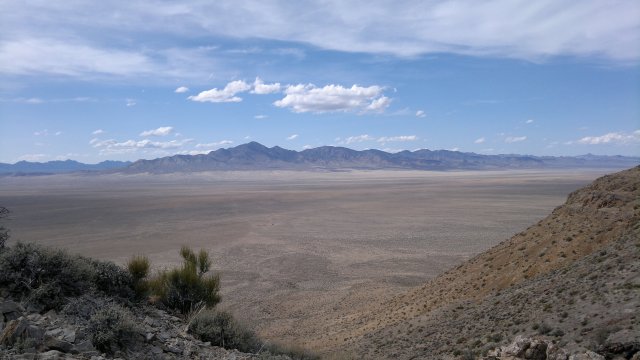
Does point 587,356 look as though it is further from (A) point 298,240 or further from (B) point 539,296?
(A) point 298,240

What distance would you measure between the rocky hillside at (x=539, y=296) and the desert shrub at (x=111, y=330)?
7569 mm

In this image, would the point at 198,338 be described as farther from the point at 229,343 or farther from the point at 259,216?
the point at 259,216

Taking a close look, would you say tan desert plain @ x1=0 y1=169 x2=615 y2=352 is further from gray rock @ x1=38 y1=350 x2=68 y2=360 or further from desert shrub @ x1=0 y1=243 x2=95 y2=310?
gray rock @ x1=38 y1=350 x2=68 y2=360

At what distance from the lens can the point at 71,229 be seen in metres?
52.0

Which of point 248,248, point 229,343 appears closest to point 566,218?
point 229,343

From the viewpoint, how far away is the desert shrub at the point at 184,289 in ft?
38.3

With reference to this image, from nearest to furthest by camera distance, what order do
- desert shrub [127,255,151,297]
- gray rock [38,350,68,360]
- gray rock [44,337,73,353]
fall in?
gray rock [38,350,68,360] → gray rock [44,337,73,353] → desert shrub [127,255,151,297]

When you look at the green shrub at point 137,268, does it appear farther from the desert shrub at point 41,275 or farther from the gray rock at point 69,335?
the gray rock at point 69,335

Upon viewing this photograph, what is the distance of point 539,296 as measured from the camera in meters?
13.1

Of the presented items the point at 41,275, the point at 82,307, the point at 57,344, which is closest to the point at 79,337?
the point at 57,344

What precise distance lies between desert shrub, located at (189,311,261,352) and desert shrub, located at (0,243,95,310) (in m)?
2.16

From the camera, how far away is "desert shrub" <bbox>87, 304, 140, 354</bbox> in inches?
278

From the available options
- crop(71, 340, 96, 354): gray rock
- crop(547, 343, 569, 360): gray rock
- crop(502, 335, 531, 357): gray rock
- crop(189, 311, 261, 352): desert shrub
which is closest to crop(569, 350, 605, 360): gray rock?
crop(547, 343, 569, 360): gray rock

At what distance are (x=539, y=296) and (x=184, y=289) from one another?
9.38 metres
